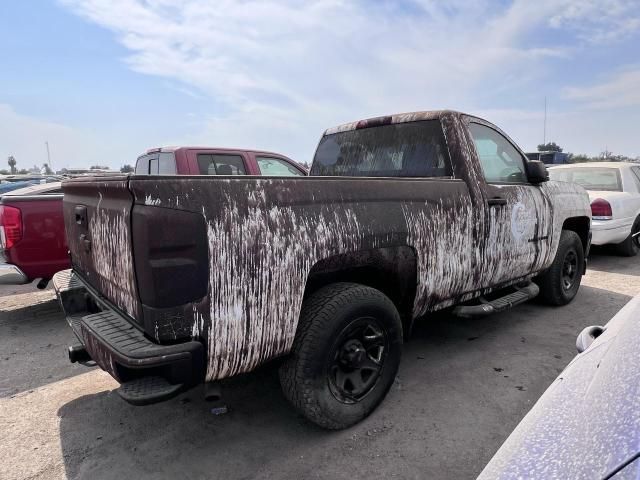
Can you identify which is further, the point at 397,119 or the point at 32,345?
the point at 32,345

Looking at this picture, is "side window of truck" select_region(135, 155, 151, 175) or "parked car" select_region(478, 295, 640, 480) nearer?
"parked car" select_region(478, 295, 640, 480)

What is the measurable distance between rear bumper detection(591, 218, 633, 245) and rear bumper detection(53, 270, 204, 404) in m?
7.22

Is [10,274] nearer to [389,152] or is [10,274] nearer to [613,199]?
[389,152]

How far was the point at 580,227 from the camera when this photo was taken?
5.23 meters

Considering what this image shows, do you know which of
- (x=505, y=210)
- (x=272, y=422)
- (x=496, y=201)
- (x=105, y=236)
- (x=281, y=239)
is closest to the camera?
(x=281, y=239)

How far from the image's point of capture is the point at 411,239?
2770 millimetres

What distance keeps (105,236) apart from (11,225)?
297cm

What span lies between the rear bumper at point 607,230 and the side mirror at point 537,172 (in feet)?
12.8

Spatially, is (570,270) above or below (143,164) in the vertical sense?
below

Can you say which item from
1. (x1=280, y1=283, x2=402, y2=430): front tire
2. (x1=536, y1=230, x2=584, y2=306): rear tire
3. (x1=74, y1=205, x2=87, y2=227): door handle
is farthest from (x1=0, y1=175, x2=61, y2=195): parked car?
(x1=536, y1=230, x2=584, y2=306): rear tire

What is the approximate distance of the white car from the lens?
7.14 m

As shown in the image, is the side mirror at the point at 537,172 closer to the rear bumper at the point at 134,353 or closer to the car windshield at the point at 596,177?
the rear bumper at the point at 134,353

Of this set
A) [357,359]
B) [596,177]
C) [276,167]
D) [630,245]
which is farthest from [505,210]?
[630,245]

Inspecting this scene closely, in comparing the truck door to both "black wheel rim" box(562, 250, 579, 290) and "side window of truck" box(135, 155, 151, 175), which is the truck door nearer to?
"black wheel rim" box(562, 250, 579, 290)
